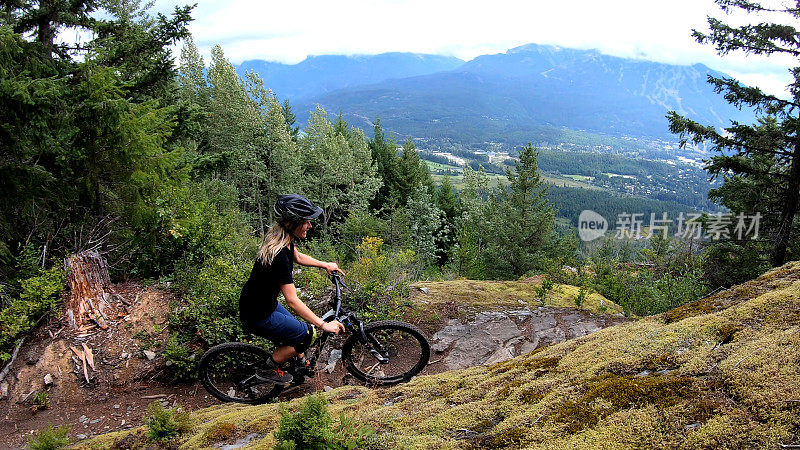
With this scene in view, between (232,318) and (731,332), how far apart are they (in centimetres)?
661

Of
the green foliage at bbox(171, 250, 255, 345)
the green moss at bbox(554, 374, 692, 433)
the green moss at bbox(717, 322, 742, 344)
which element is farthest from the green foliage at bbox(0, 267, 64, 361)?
the green moss at bbox(717, 322, 742, 344)

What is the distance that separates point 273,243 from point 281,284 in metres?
0.47

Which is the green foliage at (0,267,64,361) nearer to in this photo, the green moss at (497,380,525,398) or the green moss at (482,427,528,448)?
the green moss at (497,380,525,398)

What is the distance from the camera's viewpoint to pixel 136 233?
332 inches

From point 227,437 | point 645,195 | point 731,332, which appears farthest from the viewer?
point 645,195

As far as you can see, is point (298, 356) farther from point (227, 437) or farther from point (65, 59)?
point (65, 59)

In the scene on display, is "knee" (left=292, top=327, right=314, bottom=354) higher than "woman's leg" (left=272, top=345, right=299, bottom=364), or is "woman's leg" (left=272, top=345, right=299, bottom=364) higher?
"knee" (left=292, top=327, right=314, bottom=354)

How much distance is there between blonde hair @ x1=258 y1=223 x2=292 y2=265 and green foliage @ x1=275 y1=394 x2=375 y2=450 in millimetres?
1860

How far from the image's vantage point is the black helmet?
14.3ft

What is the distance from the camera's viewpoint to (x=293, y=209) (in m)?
4.41

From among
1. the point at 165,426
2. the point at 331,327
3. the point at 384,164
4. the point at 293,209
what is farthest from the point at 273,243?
the point at 384,164

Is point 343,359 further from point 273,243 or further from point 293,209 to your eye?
point 293,209

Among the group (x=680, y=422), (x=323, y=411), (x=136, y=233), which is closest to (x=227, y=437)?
(x=323, y=411)

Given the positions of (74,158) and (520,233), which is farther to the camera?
(520,233)
